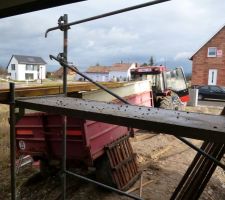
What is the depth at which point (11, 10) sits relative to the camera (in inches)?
118

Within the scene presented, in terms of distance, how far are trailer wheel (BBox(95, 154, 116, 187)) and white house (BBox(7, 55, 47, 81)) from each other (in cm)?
6703

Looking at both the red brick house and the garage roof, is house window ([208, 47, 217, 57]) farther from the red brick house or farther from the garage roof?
the garage roof

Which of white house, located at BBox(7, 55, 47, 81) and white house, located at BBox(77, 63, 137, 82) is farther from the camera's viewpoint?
white house, located at BBox(7, 55, 47, 81)

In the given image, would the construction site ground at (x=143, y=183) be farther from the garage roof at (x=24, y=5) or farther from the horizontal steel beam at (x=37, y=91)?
the garage roof at (x=24, y=5)

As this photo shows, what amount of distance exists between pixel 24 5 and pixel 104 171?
388cm

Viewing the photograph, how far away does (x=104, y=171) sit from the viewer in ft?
19.9

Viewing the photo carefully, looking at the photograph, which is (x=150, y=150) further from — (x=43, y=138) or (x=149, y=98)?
(x=43, y=138)

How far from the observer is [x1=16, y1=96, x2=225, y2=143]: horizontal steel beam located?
6.02ft

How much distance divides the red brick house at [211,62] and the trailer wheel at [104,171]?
93.2ft

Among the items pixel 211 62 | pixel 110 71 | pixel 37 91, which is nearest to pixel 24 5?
pixel 37 91

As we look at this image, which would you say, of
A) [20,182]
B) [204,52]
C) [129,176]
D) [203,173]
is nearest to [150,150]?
[129,176]

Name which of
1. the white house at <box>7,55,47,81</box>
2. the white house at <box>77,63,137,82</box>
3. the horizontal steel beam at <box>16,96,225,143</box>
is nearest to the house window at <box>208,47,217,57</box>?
the white house at <box>77,63,137,82</box>

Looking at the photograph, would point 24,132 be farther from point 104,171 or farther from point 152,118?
point 152,118

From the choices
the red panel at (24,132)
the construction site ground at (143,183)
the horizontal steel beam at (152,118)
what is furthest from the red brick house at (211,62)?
the horizontal steel beam at (152,118)
